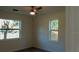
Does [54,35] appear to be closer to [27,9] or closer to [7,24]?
[27,9]

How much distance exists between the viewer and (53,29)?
1.00 metres

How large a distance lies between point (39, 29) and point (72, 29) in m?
0.36

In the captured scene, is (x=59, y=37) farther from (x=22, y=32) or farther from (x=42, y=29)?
(x=22, y=32)

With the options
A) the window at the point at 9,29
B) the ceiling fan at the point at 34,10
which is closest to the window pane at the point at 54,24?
the ceiling fan at the point at 34,10

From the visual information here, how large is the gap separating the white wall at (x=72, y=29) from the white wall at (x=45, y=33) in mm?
53

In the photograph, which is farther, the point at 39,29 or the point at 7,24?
the point at 39,29

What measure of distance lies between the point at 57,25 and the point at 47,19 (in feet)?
0.43

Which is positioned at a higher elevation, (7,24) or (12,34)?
(7,24)

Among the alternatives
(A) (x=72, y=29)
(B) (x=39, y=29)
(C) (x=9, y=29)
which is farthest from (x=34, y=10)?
(A) (x=72, y=29)

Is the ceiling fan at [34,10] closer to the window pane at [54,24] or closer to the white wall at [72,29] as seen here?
the window pane at [54,24]

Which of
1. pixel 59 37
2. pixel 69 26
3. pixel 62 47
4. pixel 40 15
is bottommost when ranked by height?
pixel 62 47

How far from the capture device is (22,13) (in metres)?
0.99

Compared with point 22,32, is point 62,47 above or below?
below
